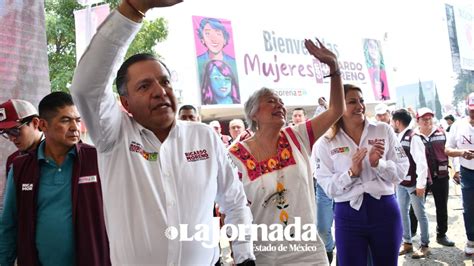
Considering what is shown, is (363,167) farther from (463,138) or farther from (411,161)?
(411,161)

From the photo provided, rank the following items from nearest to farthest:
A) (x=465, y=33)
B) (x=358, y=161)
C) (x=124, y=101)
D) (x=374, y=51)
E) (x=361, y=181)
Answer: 1. (x=124, y=101)
2. (x=358, y=161)
3. (x=361, y=181)
4. (x=465, y=33)
5. (x=374, y=51)

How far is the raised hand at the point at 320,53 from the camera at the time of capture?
2523mm

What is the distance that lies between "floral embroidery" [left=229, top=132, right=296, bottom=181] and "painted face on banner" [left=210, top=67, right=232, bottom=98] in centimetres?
1160

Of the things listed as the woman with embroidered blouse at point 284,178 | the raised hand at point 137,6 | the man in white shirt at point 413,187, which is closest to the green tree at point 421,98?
the man in white shirt at point 413,187

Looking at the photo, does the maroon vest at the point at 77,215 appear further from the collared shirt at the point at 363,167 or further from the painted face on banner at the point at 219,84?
the painted face on banner at the point at 219,84

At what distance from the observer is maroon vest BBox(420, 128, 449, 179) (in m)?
5.73

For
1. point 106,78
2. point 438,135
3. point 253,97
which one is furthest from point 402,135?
point 106,78

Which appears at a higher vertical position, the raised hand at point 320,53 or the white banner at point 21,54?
the white banner at point 21,54

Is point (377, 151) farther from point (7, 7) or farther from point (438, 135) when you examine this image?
point (438, 135)

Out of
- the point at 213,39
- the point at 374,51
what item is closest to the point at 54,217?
the point at 213,39

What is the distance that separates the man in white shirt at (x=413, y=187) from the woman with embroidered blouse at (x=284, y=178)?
3201mm

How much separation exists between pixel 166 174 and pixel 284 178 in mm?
1027

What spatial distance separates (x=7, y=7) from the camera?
124 inches

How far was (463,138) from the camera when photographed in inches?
200
